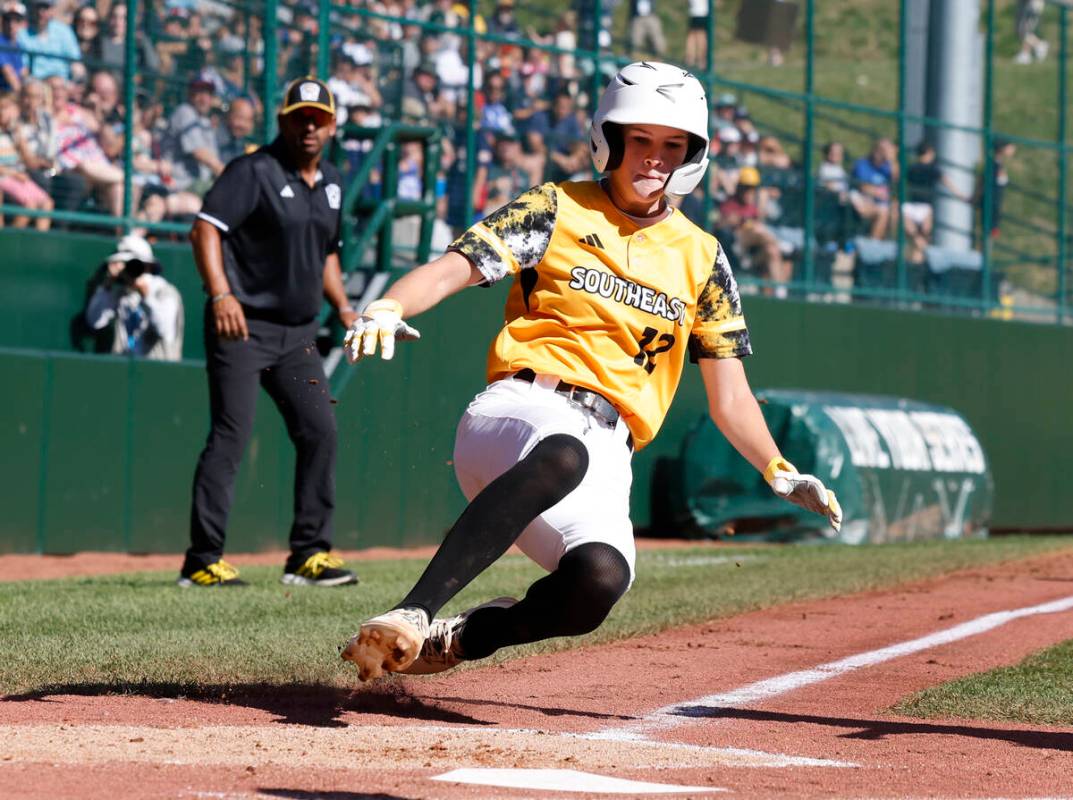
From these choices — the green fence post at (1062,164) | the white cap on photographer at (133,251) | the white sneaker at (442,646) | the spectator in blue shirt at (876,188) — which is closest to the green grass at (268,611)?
the white sneaker at (442,646)

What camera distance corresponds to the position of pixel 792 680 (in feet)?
20.5

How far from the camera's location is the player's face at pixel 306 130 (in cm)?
874

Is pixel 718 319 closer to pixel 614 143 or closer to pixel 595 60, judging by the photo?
pixel 614 143

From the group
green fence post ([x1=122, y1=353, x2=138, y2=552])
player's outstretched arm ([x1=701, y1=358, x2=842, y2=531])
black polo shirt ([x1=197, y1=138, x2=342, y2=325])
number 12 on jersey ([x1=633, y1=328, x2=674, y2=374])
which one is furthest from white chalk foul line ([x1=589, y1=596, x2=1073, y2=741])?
green fence post ([x1=122, y1=353, x2=138, y2=552])

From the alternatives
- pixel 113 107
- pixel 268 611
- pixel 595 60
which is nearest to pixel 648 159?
pixel 268 611

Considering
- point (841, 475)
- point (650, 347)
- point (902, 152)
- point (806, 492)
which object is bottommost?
point (841, 475)

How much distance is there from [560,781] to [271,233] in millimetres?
5183

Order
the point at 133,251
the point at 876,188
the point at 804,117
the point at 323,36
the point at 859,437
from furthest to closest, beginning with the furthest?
the point at 876,188
the point at 804,117
the point at 859,437
the point at 323,36
the point at 133,251

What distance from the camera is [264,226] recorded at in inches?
346

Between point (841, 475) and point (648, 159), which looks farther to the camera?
point (841, 475)

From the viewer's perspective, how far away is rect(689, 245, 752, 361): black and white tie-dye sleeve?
5.36 meters

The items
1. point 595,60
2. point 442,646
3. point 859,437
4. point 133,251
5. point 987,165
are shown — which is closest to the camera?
point 442,646

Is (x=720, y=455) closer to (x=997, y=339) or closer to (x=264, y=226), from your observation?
(x=997, y=339)

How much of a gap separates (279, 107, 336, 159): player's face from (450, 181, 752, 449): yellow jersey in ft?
12.2
